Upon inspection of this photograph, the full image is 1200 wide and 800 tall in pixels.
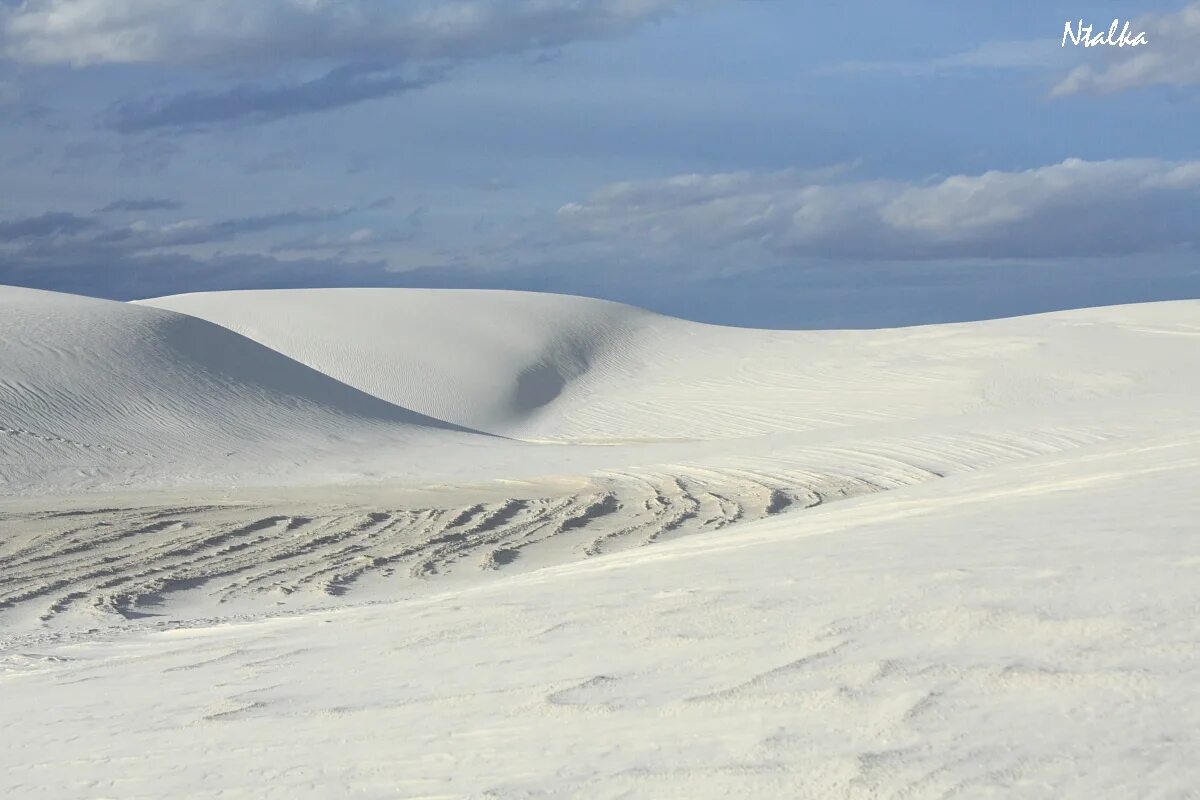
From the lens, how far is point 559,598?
5.99 metres

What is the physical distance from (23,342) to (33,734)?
17.4 metres

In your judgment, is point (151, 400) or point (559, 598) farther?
point (151, 400)

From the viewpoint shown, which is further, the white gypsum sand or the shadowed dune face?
the shadowed dune face

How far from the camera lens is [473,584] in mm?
9281

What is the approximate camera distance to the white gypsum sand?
130 inches

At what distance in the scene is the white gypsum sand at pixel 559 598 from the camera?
3293mm

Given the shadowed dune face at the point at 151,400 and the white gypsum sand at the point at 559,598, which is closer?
the white gypsum sand at the point at 559,598

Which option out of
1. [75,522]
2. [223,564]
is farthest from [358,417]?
[223,564]

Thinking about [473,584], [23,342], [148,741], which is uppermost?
[23,342]

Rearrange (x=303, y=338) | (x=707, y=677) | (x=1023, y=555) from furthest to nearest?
(x=303, y=338), (x=1023, y=555), (x=707, y=677)

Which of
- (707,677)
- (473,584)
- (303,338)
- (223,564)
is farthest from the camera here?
(303,338)

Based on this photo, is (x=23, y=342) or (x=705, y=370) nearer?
(x=23, y=342)

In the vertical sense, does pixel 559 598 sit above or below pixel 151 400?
below

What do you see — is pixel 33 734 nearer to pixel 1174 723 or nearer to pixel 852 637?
pixel 852 637
